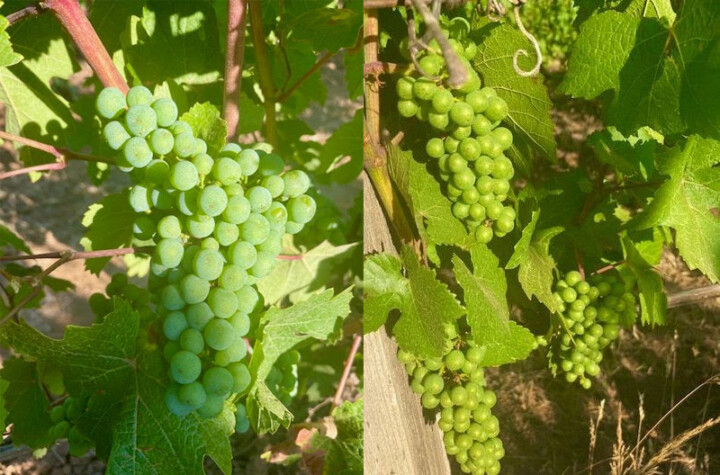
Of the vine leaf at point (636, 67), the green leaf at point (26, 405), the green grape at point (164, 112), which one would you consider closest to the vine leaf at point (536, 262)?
the vine leaf at point (636, 67)

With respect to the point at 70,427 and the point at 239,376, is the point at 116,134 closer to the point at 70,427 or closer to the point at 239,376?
the point at 239,376

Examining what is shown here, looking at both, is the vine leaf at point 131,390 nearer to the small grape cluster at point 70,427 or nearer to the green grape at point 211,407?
the green grape at point 211,407

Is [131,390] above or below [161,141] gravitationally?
below

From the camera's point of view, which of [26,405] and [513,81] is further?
[26,405]

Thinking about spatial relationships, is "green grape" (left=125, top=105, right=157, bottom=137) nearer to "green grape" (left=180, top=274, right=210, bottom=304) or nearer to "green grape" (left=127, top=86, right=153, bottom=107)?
"green grape" (left=127, top=86, right=153, bottom=107)

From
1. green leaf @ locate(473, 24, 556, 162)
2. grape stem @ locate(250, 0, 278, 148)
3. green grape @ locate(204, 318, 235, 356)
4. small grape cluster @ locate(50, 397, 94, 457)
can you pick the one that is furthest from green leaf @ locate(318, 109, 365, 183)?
small grape cluster @ locate(50, 397, 94, 457)

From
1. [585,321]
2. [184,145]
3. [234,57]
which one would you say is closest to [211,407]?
[184,145]

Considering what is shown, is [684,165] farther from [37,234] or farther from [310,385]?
[37,234]
